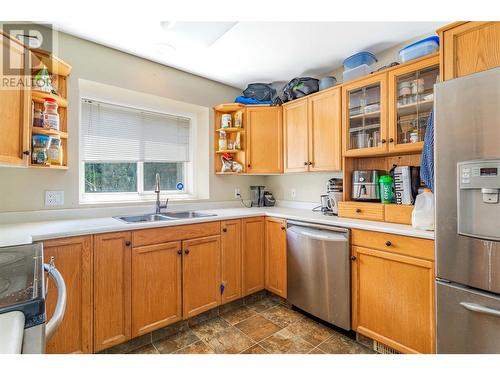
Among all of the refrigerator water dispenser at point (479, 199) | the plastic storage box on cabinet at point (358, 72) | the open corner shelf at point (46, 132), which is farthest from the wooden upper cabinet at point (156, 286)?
the plastic storage box on cabinet at point (358, 72)

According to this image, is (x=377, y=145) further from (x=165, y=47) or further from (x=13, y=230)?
(x=13, y=230)

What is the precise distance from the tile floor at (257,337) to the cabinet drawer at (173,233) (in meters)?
0.77

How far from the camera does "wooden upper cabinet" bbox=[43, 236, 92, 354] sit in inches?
55.1

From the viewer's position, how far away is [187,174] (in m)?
2.89

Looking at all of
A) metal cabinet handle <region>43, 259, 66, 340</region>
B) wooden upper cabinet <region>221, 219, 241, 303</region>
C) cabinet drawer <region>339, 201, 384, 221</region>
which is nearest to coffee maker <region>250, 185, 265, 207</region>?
wooden upper cabinet <region>221, 219, 241, 303</region>

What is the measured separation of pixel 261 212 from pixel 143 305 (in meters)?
1.31

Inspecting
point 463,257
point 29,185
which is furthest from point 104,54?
point 463,257

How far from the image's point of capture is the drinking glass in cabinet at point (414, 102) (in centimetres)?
172

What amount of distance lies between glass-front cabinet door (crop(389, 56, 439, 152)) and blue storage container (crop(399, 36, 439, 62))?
69 millimetres

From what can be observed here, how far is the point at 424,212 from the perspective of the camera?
60.9 inches

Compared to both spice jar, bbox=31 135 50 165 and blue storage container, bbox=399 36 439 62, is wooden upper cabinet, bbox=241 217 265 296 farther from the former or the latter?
blue storage container, bbox=399 36 439 62

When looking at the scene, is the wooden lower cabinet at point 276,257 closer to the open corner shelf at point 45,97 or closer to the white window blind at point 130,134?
the white window blind at point 130,134

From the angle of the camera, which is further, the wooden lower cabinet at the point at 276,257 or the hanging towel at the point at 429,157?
the wooden lower cabinet at the point at 276,257
